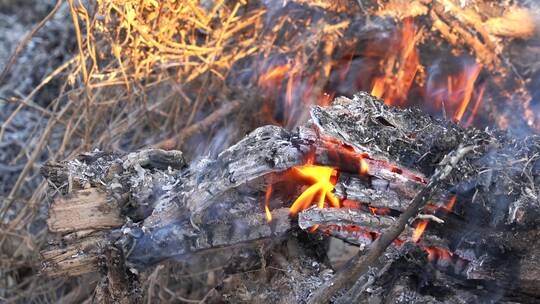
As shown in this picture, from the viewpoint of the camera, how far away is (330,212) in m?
2.05

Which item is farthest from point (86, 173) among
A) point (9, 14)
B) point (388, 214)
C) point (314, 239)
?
point (9, 14)

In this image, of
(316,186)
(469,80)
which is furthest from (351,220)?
(469,80)

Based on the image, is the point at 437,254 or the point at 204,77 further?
the point at 204,77

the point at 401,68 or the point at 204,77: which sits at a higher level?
the point at 401,68

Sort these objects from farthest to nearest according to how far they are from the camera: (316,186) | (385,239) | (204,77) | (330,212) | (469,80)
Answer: (204,77) → (469,80) → (316,186) → (330,212) → (385,239)

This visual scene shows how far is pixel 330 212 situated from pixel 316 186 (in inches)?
5.8

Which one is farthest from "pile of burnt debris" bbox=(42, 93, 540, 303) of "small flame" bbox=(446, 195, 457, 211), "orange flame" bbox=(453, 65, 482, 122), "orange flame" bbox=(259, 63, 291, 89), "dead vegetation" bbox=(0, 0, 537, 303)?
"orange flame" bbox=(259, 63, 291, 89)

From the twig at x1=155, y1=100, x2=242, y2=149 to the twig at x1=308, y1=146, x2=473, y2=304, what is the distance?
5.82 ft

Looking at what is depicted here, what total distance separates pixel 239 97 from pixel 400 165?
189 cm

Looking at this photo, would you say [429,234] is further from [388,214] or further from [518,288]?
[518,288]

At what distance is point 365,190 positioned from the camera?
84.0 inches

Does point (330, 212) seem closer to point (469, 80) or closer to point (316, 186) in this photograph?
point (316, 186)

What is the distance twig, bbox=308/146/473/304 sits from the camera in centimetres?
188

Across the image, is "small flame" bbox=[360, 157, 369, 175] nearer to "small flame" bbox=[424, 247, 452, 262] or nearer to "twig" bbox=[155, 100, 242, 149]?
"small flame" bbox=[424, 247, 452, 262]
